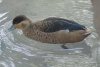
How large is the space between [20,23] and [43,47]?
1.35ft

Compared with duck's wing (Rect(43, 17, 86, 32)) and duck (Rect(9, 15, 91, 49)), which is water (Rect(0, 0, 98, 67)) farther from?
duck's wing (Rect(43, 17, 86, 32))

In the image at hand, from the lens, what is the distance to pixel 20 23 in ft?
13.1

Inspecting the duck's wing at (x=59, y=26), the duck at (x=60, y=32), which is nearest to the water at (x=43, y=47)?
the duck at (x=60, y=32)

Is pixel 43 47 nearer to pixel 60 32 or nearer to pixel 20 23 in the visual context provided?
pixel 60 32

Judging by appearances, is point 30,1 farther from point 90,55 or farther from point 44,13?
point 90,55

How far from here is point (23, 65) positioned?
137 inches

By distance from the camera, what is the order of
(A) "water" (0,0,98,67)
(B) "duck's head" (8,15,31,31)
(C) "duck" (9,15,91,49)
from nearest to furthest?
(A) "water" (0,0,98,67) < (C) "duck" (9,15,91,49) < (B) "duck's head" (8,15,31,31)

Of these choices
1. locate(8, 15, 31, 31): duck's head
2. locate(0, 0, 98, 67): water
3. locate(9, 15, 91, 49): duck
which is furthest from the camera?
locate(8, 15, 31, 31): duck's head

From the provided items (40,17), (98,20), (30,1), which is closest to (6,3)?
(30,1)

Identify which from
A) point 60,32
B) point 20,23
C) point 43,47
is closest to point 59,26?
point 60,32

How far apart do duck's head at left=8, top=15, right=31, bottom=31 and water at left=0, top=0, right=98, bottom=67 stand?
5.1 inches

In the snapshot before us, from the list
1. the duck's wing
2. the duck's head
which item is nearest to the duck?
the duck's wing

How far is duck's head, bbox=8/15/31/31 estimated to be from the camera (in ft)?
12.9

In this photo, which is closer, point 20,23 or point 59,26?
point 59,26
